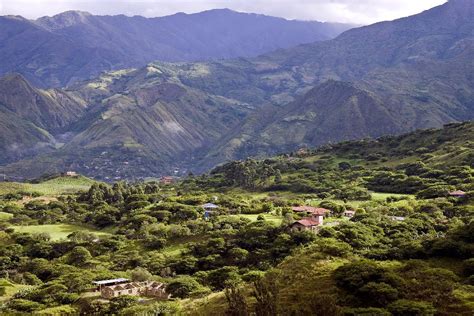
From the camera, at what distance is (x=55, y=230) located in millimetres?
97562

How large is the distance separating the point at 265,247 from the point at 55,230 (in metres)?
43.8

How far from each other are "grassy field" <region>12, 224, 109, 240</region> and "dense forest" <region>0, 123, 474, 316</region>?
1.54 feet

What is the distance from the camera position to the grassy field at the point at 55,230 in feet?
307

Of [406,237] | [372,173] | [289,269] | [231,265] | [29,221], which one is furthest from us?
[372,173]

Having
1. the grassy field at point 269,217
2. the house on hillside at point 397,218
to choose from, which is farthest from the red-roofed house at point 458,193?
the grassy field at point 269,217

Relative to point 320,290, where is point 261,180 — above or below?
below

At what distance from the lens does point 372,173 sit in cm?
14225

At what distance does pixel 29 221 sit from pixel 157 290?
56.0 metres

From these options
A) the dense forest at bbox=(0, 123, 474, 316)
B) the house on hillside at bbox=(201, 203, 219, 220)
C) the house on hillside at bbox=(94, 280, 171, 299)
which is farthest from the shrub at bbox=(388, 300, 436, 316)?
the house on hillside at bbox=(201, 203, 219, 220)

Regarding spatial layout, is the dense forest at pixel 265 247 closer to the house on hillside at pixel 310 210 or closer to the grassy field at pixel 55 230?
the grassy field at pixel 55 230

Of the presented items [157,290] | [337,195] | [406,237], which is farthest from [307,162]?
[157,290]

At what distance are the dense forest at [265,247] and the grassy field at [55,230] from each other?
47cm

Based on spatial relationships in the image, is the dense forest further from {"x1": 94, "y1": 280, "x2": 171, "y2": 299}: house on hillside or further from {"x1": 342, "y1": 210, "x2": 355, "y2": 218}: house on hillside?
{"x1": 94, "y1": 280, "x2": 171, "y2": 299}: house on hillside

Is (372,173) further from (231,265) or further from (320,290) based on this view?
(320,290)
